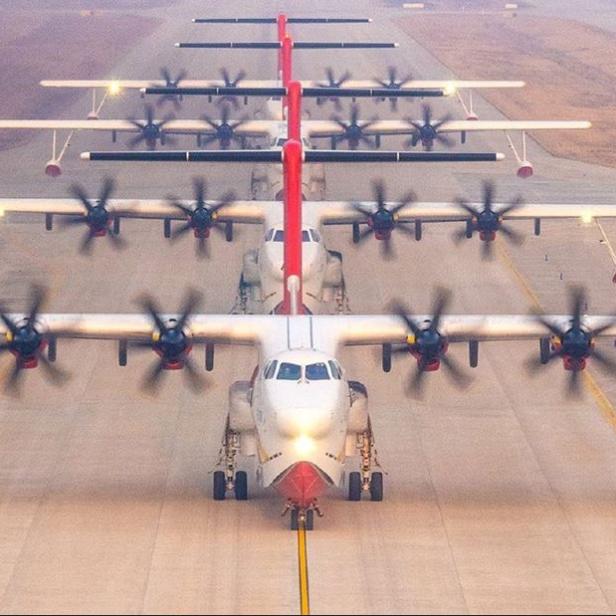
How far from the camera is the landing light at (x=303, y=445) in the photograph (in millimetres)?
Answer: 32250

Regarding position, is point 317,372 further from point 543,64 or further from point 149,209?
point 543,64

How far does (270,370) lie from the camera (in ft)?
112

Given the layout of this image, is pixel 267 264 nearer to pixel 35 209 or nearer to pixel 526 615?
pixel 35 209

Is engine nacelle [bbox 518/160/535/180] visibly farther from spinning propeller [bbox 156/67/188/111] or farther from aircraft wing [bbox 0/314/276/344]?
aircraft wing [bbox 0/314/276/344]

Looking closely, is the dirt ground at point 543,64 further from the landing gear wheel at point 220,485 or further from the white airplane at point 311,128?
the landing gear wheel at point 220,485

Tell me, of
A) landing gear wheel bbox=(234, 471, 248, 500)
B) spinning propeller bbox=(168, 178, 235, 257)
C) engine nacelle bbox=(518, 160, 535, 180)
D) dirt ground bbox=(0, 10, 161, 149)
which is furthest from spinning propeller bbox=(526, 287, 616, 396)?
dirt ground bbox=(0, 10, 161, 149)

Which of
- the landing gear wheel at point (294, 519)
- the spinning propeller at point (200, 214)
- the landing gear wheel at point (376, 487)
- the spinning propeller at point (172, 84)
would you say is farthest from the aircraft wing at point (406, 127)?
the landing gear wheel at point (294, 519)

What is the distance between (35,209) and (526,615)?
97.7ft

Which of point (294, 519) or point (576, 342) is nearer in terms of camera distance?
point (294, 519)

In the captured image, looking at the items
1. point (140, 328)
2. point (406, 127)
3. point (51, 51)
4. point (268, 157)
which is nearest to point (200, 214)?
point (268, 157)

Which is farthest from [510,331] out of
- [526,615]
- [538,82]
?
[538,82]

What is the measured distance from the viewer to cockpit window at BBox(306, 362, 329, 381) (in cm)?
3372

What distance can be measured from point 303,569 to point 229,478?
15.1 feet

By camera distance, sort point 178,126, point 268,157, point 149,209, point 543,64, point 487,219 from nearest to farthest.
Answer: point 268,157, point 487,219, point 149,209, point 178,126, point 543,64
